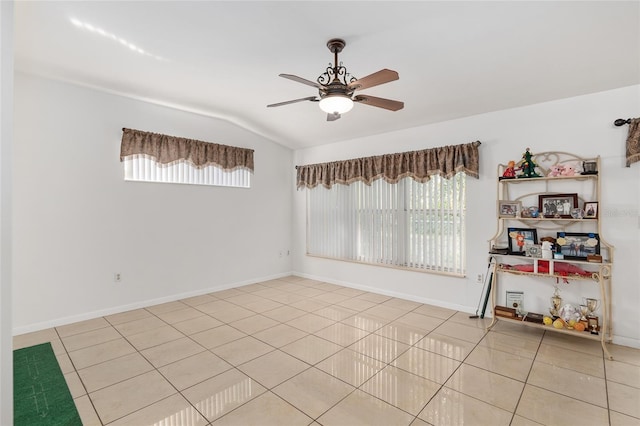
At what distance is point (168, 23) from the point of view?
103 inches

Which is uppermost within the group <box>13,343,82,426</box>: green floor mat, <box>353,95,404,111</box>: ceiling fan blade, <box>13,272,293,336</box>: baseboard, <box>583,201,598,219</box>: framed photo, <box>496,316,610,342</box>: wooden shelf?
<box>353,95,404,111</box>: ceiling fan blade

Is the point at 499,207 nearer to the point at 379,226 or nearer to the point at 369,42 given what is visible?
the point at 379,226

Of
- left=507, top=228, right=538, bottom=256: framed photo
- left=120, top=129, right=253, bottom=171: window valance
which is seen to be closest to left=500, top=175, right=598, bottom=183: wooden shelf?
left=507, top=228, right=538, bottom=256: framed photo

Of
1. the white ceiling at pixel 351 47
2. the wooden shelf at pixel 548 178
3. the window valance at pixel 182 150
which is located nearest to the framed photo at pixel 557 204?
the wooden shelf at pixel 548 178

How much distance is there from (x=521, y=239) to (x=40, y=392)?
15.8 feet

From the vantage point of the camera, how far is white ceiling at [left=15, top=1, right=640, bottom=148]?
93.0 inches

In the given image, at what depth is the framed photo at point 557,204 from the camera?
10.8 feet

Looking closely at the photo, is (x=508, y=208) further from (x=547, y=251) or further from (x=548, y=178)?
(x=547, y=251)

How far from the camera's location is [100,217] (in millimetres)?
3984

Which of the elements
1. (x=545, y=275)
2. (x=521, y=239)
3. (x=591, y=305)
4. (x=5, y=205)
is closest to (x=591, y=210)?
(x=521, y=239)

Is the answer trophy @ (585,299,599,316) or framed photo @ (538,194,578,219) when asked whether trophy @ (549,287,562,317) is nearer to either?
trophy @ (585,299,599,316)

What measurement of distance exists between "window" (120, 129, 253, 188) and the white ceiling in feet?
2.34

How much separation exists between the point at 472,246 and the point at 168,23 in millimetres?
4189

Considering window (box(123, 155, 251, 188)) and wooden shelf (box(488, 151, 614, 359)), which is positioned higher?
window (box(123, 155, 251, 188))
